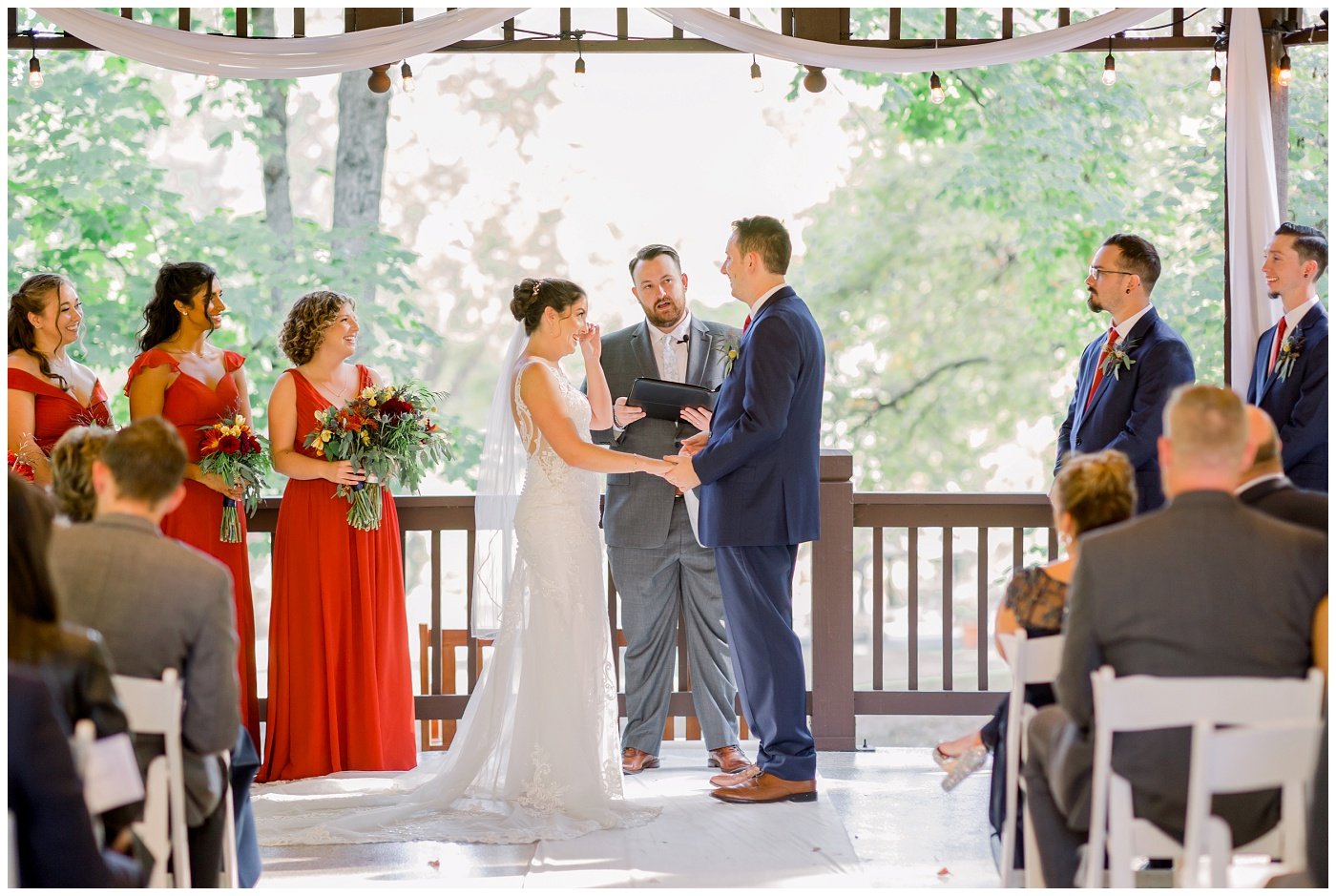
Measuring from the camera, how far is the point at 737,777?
4266 mm

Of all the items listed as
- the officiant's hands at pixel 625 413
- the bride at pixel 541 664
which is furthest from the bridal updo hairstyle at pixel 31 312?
the officiant's hands at pixel 625 413

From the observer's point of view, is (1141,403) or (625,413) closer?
(1141,403)

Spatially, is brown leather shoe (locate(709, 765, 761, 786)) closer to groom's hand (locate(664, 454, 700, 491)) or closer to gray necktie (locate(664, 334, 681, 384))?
Answer: groom's hand (locate(664, 454, 700, 491))

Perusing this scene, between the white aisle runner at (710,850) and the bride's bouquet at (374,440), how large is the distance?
133cm

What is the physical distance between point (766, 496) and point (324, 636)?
1.66 metres

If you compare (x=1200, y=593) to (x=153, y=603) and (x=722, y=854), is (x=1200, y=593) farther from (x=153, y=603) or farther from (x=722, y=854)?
(x=153, y=603)

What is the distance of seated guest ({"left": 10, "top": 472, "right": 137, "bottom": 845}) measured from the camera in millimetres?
2006

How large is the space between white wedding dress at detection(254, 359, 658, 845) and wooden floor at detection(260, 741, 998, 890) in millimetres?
168

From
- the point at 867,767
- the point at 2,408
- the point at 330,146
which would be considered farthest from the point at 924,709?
the point at 330,146

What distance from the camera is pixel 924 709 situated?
5.00 meters

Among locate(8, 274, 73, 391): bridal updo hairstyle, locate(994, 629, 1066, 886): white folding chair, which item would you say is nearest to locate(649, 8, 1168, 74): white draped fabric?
locate(8, 274, 73, 391): bridal updo hairstyle

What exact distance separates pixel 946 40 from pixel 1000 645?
3.00 metres

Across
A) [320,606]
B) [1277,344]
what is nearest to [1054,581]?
[1277,344]

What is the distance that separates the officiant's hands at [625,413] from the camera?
14.8 feet
